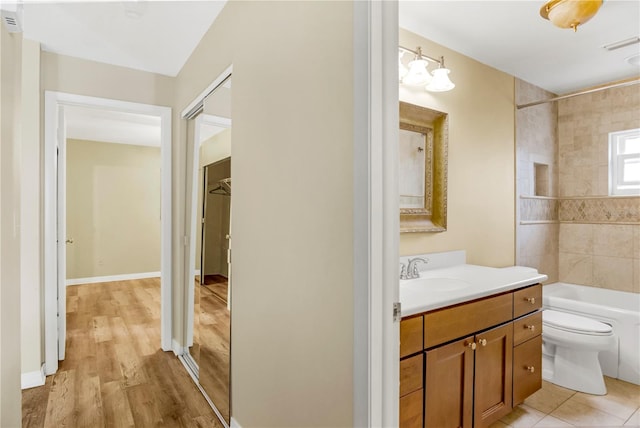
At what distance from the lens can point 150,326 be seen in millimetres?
3754

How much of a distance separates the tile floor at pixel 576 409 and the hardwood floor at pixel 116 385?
1880 mm

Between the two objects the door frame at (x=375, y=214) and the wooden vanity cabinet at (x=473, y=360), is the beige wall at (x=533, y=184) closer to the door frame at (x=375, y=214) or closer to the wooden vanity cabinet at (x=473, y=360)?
the wooden vanity cabinet at (x=473, y=360)

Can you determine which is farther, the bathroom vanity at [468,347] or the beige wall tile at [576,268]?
the beige wall tile at [576,268]

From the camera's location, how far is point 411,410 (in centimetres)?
145

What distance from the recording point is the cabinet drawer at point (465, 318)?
5.04 feet

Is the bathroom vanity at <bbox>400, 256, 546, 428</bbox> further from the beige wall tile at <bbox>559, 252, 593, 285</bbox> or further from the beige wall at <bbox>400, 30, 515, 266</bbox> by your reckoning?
the beige wall tile at <bbox>559, 252, 593, 285</bbox>

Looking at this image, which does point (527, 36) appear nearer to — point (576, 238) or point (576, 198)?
point (576, 198)

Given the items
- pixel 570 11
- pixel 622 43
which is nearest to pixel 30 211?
pixel 570 11

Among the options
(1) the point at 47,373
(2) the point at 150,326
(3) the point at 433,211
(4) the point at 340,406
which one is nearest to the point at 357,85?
(4) the point at 340,406

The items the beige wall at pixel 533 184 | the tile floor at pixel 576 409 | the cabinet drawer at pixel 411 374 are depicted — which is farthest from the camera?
the beige wall at pixel 533 184

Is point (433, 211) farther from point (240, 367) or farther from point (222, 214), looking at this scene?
point (240, 367)

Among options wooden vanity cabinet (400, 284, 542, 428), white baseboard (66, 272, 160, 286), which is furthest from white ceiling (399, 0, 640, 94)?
white baseboard (66, 272, 160, 286)

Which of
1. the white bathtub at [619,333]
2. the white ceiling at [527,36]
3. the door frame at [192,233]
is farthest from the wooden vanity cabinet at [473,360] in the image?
the door frame at [192,233]

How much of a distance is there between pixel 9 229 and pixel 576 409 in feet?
10.3
